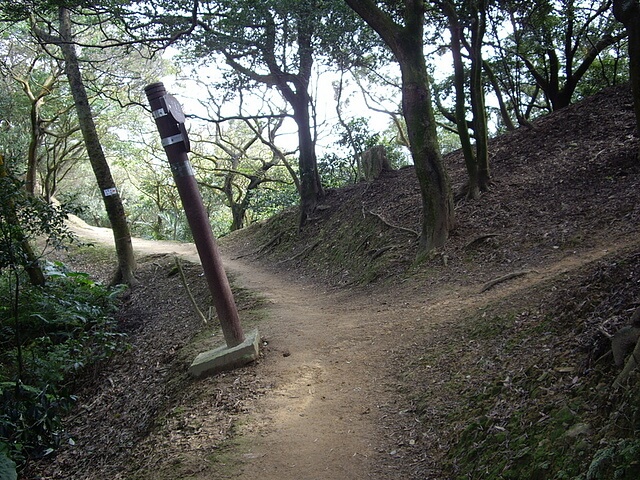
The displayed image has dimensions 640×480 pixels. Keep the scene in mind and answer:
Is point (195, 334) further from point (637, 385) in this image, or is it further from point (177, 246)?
point (177, 246)

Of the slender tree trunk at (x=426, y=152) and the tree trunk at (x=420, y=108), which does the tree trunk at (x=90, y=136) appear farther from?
the slender tree trunk at (x=426, y=152)

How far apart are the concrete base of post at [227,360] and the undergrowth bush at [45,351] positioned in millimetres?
1680

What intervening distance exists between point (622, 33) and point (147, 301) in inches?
502

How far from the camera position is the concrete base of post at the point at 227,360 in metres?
5.73

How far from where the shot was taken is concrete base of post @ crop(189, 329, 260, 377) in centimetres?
573

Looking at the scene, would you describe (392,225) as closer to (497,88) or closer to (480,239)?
(480,239)

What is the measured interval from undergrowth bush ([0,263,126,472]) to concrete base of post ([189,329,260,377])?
1.68m

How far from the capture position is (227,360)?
5.74m

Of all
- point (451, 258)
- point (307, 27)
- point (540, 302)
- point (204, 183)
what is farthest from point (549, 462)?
point (204, 183)

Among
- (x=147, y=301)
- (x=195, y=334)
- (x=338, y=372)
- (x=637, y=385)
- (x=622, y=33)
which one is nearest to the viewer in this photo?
(x=637, y=385)

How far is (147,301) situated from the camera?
11102 millimetres

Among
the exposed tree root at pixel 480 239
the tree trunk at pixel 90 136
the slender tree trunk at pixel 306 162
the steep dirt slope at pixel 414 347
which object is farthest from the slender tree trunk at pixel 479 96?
the tree trunk at pixel 90 136

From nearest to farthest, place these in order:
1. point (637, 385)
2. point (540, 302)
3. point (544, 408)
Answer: point (637, 385) → point (544, 408) → point (540, 302)

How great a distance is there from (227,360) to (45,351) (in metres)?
3.94
